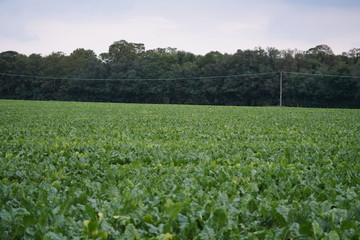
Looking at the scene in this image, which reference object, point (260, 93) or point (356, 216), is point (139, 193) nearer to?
point (356, 216)

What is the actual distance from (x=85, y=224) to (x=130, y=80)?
7660 centimetres

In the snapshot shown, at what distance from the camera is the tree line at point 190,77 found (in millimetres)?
61188

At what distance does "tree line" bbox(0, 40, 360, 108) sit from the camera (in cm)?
6119

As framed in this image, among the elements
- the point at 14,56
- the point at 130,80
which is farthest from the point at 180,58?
the point at 14,56

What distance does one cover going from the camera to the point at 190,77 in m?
76.1

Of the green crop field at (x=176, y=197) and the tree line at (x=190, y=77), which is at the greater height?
the tree line at (x=190, y=77)

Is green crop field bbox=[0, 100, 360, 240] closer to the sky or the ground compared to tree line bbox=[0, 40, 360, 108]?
closer to the ground

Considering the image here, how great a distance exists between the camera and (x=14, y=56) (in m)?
91.0

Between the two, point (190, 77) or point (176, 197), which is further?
point (190, 77)

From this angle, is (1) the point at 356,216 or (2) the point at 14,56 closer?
(1) the point at 356,216

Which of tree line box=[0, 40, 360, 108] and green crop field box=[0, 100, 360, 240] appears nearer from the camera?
green crop field box=[0, 100, 360, 240]

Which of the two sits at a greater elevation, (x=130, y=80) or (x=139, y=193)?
(x=130, y=80)

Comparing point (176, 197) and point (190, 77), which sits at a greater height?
point (190, 77)

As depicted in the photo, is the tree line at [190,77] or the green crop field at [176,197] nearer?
the green crop field at [176,197]
